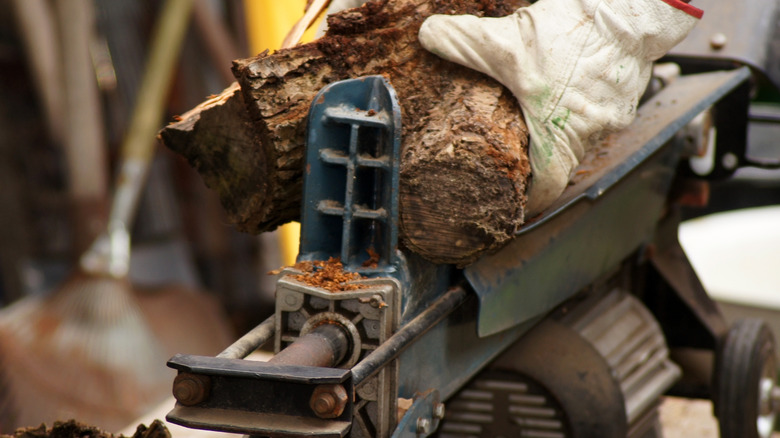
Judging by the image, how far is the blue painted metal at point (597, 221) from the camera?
1896mm

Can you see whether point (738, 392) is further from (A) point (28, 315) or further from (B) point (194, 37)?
(B) point (194, 37)

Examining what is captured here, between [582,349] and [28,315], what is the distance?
311 centimetres

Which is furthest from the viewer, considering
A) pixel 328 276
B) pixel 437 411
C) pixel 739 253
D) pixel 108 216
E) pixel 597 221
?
pixel 739 253

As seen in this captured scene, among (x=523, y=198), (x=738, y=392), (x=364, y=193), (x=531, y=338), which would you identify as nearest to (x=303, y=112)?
(x=364, y=193)

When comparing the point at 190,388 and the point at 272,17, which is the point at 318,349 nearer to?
the point at 190,388

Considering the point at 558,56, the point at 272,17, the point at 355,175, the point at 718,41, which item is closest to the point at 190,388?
the point at 355,175

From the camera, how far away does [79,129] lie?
4.39m

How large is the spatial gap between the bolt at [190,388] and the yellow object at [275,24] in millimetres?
3425

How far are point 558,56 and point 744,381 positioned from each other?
130 centimetres

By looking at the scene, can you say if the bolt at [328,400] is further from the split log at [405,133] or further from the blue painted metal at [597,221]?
the blue painted metal at [597,221]

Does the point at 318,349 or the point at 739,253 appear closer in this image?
the point at 318,349

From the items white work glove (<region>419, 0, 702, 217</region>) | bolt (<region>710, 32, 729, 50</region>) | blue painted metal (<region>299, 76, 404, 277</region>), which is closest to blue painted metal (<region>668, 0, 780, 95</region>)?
bolt (<region>710, 32, 729, 50</region>)

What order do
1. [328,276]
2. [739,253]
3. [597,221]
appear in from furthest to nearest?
[739,253] < [597,221] < [328,276]

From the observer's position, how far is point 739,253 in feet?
16.5
